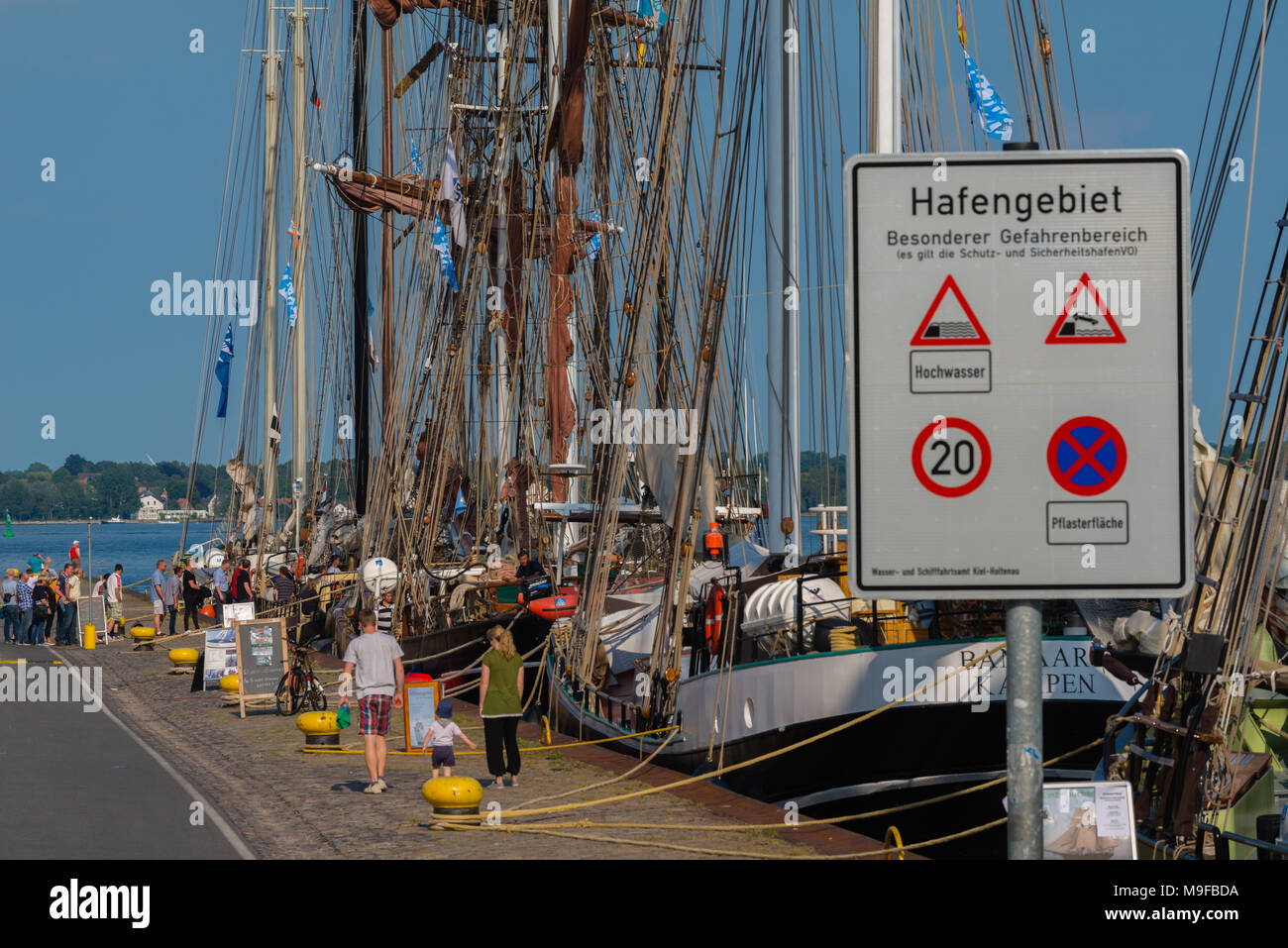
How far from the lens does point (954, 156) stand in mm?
3072

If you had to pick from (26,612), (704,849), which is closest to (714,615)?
(704,849)

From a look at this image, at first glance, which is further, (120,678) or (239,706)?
(120,678)

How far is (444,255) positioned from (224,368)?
20455 millimetres

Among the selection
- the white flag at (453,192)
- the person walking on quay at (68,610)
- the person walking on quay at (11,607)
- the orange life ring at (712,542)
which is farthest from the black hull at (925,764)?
the person walking on quay at (11,607)

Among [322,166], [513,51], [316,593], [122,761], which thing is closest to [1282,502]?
[122,761]

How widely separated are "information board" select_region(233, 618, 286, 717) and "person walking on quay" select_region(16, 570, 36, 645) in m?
18.2

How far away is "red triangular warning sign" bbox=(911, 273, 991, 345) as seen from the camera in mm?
3064

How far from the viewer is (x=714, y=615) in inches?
677

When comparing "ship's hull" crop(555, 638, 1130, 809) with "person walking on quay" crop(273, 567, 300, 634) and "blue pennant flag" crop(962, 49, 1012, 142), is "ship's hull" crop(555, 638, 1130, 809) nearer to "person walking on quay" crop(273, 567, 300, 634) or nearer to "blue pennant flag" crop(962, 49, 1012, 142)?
"blue pennant flag" crop(962, 49, 1012, 142)

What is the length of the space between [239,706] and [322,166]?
22.6m

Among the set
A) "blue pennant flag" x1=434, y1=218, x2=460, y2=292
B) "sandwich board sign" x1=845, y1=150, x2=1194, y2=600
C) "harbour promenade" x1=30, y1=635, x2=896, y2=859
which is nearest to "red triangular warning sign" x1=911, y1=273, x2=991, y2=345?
"sandwich board sign" x1=845, y1=150, x2=1194, y2=600

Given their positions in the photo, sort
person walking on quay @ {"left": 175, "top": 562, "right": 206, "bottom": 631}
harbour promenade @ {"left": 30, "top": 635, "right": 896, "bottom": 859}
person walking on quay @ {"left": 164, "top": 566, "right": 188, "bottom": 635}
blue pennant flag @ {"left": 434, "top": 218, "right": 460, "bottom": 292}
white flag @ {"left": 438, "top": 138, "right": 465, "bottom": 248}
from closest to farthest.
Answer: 1. harbour promenade @ {"left": 30, "top": 635, "right": 896, "bottom": 859}
2. blue pennant flag @ {"left": 434, "top": 218, "right": 460, "bottom": 292}
3. white flag @ {"left": 438, "top": 138, "right": 465, "bottom": 248}
4. person walking on quay @ {"left": 164, "top": 566, "right": 188, "bottom": 635}
5. person walking on quay @ {"left": 175, "top": 562, "right": 206, "bottom": 631}

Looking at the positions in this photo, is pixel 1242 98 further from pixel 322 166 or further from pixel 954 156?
pixel 322 166
